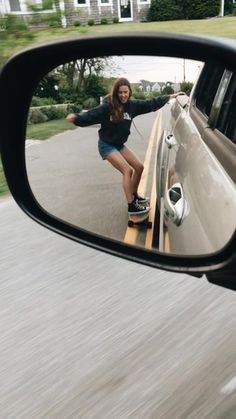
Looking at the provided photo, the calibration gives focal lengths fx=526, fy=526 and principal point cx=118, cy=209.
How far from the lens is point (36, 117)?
2082 mm

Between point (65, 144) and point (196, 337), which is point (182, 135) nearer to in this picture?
point (65, 144)

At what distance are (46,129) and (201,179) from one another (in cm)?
76

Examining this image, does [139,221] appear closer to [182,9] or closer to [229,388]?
[229,388]

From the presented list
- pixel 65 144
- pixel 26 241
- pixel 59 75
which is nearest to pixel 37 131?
pixel 65 144

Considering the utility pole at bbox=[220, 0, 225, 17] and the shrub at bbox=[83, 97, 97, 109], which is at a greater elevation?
the shrub at bbox=[83, 97, 97, 109]

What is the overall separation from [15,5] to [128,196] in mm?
5758

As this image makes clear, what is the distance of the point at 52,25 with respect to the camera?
6.21 metres

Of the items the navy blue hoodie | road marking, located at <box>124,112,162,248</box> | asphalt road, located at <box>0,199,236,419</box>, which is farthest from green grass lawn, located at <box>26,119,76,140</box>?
asphalt road, located at <box>0,199,236,419</box>

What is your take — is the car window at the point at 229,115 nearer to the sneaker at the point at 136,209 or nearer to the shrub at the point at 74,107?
the sneaker at the point at 136,209

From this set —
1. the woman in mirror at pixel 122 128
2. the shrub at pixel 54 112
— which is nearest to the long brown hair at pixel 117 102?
the woman in mirror at pixel 122 128

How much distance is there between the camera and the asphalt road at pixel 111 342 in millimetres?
2203

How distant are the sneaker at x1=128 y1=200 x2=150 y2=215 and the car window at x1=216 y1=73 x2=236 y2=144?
0.36 m

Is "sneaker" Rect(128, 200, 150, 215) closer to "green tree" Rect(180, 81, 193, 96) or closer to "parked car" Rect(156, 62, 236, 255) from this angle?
"parked car" Rect(156, 62, 236, 255)

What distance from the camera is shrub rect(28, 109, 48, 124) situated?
1955 millimetres
